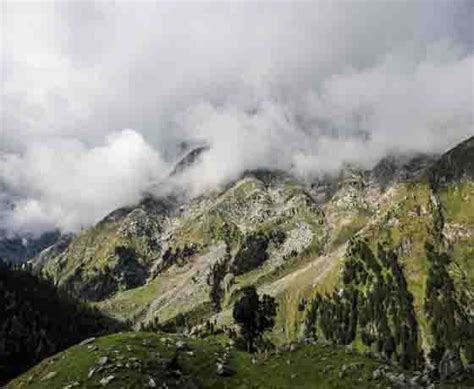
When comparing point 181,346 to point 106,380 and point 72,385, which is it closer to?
point 106,380

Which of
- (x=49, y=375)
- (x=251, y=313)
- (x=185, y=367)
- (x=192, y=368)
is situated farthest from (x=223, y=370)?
(x=251, y=313)

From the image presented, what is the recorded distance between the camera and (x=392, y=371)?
262ft

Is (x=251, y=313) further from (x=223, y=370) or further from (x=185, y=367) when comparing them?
(x=185, y=367)

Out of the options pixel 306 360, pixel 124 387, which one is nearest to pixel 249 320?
pixel 306 360

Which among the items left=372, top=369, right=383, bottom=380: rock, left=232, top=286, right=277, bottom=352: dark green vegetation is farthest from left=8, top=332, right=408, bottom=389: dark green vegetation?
left=232, top=286, right=277, bottom=352: dark green vegetation

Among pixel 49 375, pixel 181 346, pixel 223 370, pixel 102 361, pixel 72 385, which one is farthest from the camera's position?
pixel 181 346

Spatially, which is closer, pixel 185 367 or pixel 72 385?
pixel 72 385

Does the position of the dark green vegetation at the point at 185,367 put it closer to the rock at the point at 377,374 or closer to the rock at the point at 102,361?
the rock at the point at 102,361

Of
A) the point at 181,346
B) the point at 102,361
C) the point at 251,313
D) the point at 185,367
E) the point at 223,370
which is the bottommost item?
the point at 223,370

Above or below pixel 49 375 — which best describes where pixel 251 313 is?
above

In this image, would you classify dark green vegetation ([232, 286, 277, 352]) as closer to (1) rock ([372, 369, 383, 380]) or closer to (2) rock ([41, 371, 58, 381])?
(1) rock ([372, 369, 383, 380])

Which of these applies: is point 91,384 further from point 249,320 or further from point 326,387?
point 249,320

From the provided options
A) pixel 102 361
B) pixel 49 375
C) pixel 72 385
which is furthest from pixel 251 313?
pixel 72 385

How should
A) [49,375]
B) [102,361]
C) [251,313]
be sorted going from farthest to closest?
[251,313] → [49,375] → [102,361]
